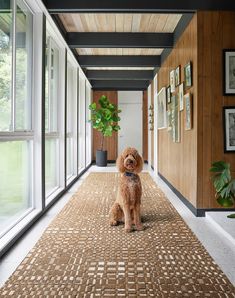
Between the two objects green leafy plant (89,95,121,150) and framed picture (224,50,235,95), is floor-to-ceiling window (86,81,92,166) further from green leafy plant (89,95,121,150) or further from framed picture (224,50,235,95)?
framed picture (224,50,235,95)

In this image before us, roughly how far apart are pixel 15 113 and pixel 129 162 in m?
1.32

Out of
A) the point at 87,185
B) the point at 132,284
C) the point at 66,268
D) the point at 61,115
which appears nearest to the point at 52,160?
the point at 61,115

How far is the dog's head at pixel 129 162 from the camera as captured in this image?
11.7 ft

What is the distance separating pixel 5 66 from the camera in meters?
3.10

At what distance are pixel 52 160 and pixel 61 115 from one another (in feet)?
2.71

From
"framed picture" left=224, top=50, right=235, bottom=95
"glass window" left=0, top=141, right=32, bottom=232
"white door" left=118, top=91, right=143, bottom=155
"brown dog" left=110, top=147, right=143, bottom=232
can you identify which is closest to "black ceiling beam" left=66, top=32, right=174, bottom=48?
"framed picture" left=224, top=50, right=235, bottom=95

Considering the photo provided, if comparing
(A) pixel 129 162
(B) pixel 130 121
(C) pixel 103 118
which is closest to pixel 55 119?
(A) pixel 129 162

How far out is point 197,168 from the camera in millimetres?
4184

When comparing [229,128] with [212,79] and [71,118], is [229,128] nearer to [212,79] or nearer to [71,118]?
[212,79]

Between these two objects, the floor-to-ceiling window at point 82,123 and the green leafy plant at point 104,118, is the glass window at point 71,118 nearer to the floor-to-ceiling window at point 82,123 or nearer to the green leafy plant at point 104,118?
the floor-to-ceiling window at point 82,123

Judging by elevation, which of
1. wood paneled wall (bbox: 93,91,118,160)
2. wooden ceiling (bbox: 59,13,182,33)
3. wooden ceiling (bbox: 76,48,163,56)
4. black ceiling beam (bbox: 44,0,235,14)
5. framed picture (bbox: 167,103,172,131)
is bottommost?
wood paneled wall (bbox: 93,91,118,160)

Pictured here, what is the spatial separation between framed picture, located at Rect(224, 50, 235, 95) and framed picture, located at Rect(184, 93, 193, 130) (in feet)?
1.74

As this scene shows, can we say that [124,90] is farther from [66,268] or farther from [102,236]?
[66,268]

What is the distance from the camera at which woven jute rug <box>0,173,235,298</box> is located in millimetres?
2166
